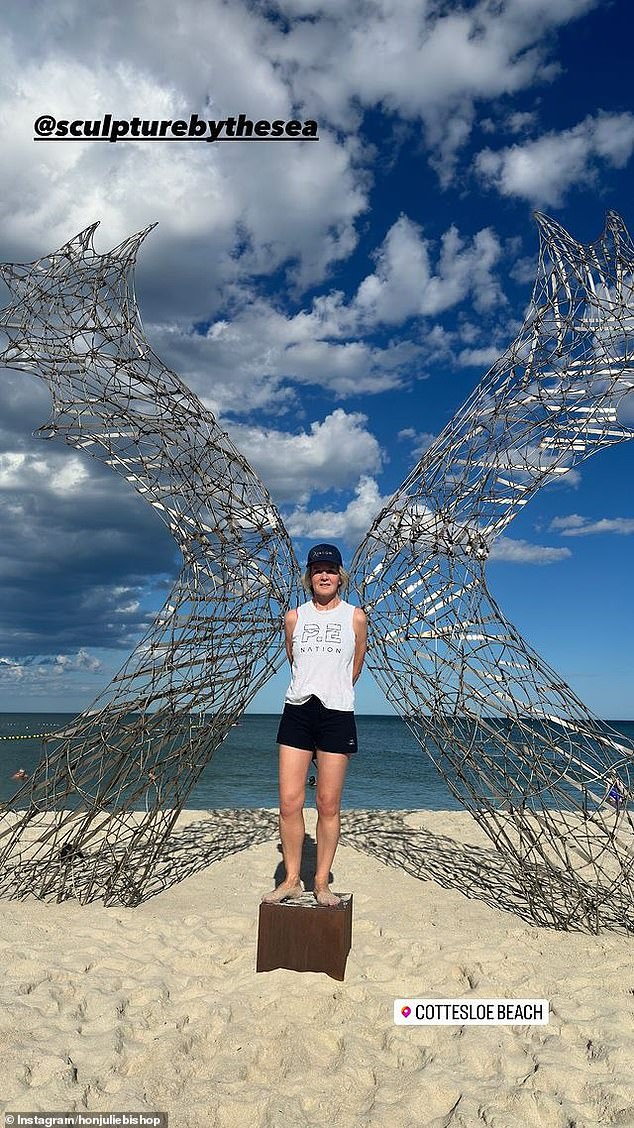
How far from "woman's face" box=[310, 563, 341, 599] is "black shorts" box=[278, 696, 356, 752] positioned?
593 mm

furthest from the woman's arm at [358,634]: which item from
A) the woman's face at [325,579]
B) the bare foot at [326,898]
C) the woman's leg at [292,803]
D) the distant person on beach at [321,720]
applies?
the bare foot at [326,898]

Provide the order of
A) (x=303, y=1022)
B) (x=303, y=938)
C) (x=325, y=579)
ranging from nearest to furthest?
(x=303, y=1022) → (x=303, y=938) → (x=325, y=579)

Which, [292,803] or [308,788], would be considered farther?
[308,788]

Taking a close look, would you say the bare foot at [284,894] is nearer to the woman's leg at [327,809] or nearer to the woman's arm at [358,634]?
the woman's leg at [327,809]

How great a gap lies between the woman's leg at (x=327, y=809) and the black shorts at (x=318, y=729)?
0.05 metres

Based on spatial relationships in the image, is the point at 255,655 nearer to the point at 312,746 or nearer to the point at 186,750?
the point at 186,750

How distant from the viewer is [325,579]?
4.38 meters

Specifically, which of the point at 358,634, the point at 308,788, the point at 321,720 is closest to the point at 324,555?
the point at 358,634

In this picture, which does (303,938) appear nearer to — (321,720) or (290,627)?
→ (321,720)

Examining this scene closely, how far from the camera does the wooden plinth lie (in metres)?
4.03

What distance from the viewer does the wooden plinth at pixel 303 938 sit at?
4031 millimetres

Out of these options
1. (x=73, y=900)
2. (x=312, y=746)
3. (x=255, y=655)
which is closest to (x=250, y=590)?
(x=255, y=655)

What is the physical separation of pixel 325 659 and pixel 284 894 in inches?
49.5

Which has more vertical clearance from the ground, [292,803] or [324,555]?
[324,555]
